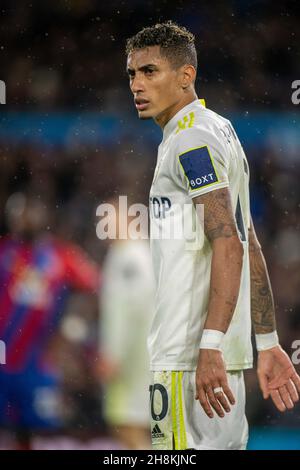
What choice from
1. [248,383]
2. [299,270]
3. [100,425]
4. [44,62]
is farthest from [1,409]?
[44,62]

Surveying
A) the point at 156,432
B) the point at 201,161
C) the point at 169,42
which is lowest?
the point at 156,432

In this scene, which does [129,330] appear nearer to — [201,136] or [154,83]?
[154,83]

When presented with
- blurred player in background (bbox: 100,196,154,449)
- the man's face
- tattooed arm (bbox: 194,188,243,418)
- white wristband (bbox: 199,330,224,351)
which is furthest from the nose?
blurred player in background (bbox: 100,196,154,449)

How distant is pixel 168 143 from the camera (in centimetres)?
258

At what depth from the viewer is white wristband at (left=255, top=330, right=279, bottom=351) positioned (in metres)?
2.76

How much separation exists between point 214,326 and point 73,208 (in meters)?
4.02

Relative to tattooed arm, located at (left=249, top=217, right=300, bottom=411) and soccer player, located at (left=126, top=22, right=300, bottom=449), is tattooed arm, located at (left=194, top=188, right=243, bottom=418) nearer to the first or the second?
soccer player, located at (left=126, top=22, right=300, bottom=449)

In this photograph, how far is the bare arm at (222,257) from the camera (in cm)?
238

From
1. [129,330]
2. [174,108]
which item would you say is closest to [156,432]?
[174,108]

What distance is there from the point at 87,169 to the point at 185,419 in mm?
4125

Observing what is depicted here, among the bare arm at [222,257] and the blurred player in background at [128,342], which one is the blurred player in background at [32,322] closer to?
the blurred player in background at [128,342]

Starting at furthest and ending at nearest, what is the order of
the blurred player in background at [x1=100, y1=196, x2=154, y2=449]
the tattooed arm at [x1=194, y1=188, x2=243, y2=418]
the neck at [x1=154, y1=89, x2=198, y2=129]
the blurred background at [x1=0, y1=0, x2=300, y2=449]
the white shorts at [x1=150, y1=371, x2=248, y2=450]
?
1. the blurred background at [x1=0, y1=0, x2=300, y2=449]
2. the blurred player in background at [x1=100, y1=196, x2=154, y2=449]
3. the neck at [x1=154, y1=89, x2=198, y2=129]
4. the white shorts at [x1=150, y1=371, x2=248, y2=450]
5. the tattooed arm at [x1=194, y1=188, x2=243, y2=418]

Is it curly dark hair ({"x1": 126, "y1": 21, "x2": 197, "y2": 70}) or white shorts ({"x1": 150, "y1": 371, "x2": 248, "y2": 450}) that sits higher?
curly dark hair ({"x1": 126, "y1": 21, "x2": 197, "y2": 70})

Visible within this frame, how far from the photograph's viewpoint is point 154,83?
2.70m
